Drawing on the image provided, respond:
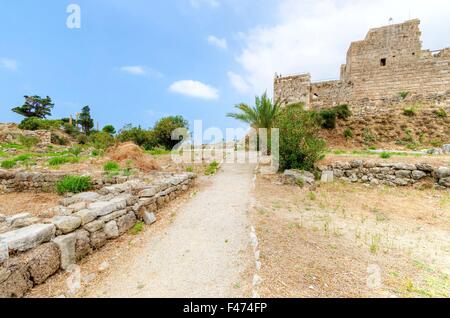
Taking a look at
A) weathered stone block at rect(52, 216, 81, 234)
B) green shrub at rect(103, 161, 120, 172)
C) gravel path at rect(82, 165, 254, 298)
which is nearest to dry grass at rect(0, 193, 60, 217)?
green shrub at rect(103, 161, 120, 172)

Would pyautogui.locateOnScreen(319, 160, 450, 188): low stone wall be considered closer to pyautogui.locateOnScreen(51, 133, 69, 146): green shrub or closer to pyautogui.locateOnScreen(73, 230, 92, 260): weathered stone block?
pyautogui.locateOnScreen(73, 230, 92, 260): weathered stone block

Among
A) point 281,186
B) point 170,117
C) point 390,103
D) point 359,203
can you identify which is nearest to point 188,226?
point 281,186

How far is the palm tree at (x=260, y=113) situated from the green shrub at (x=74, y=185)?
27.4ft

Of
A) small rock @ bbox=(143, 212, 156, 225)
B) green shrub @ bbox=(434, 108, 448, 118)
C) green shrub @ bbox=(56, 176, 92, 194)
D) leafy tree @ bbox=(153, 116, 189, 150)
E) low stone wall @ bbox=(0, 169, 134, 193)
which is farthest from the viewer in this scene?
leafy tree @ bbox=(153, 116, 189, 150)

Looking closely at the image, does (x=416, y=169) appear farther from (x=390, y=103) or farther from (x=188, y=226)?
(x=390, y=103)

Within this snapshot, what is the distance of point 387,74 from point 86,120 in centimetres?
4497

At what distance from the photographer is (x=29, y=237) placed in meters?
2.64

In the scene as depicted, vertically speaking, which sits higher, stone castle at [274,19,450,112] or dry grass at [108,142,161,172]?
stone castle at [274,19,450,112]

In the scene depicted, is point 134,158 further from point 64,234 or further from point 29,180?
point 64,234

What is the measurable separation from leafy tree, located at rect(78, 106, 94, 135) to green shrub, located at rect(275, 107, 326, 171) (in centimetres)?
4170

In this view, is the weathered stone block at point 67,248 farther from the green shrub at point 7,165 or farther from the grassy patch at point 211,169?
the green shrub at point 7,165

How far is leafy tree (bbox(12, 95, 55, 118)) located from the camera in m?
37.1

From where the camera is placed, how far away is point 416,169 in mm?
8438
